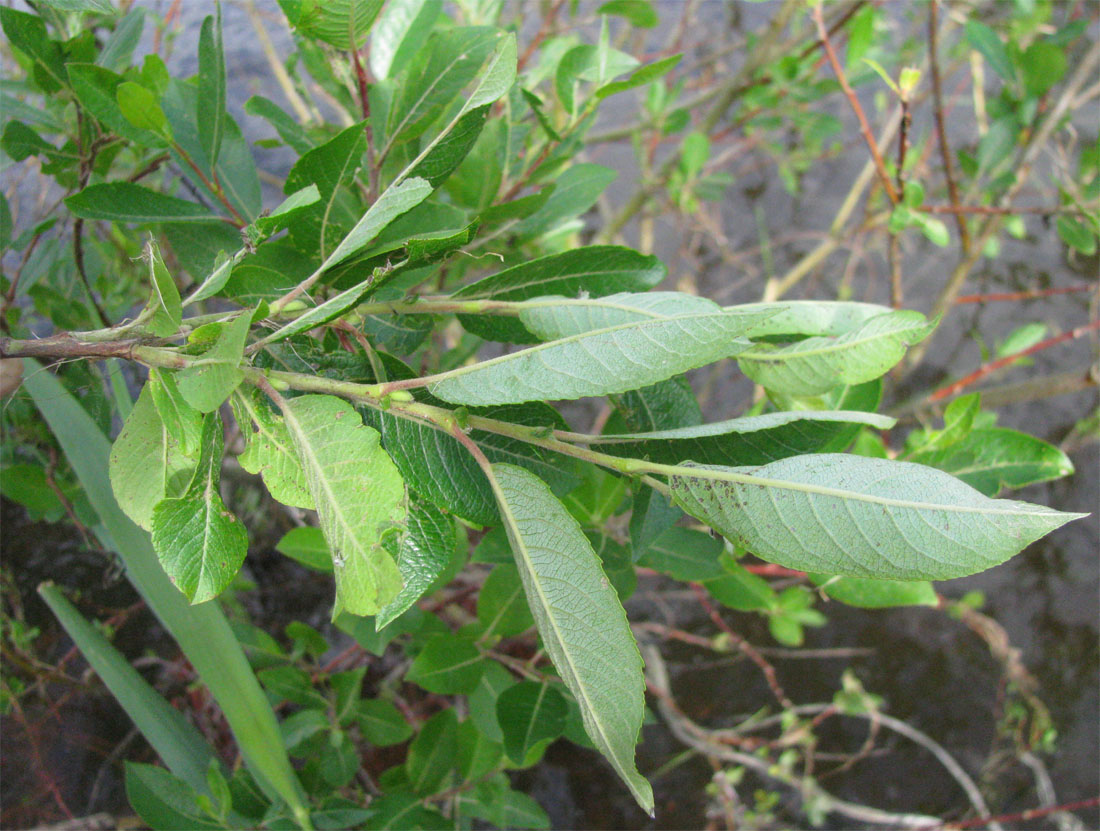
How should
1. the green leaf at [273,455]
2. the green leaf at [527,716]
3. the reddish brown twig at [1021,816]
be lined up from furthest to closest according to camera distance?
the reddish brown twig at [1021,816] → the green leaf at [527,716] → the green leaf at [273,455]

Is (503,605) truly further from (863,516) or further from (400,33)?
(400,33)

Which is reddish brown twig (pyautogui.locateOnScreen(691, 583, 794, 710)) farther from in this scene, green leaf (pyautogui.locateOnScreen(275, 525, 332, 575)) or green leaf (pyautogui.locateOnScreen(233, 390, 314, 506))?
green leaf (pyautogui.locateOnScreen(233, 390, 314, 506))

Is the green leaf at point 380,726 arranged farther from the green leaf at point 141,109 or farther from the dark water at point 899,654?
the green leaf at point 141,109

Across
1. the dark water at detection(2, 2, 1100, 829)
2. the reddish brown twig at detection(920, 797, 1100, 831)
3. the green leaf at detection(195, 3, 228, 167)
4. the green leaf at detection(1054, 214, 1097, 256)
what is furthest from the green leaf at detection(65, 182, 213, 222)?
the reddish brown twig at detection(920, 797, 1100, 831)

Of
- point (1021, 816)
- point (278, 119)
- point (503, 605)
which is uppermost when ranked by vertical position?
point (278, 119)

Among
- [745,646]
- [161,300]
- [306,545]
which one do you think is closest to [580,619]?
[161,300]

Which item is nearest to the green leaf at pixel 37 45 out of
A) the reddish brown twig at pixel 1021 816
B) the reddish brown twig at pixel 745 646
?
the reddish brown twig at pixel 745 646
